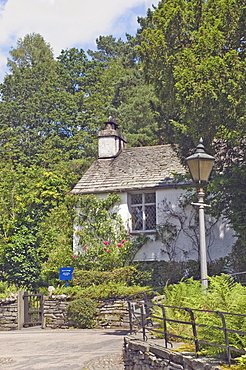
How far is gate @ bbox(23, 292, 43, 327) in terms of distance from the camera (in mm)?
19531

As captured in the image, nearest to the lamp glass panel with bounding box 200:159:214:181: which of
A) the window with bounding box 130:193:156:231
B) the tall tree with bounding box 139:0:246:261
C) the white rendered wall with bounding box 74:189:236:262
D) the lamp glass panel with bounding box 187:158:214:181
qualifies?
the lamp glass panel with bounding box 187:158:214:181

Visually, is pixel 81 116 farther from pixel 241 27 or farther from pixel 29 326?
pixel 241 27

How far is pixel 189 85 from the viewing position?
602 inches

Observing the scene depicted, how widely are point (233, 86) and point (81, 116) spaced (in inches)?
1162

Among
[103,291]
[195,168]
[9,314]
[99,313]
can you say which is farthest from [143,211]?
[195,168]

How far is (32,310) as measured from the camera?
19.5 metres

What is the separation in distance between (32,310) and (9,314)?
1.01 metres

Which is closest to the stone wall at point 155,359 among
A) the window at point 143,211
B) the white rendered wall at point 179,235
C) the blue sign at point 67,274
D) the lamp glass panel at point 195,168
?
the lamp glass panel at point 195,168

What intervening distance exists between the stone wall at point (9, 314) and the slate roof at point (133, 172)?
6.03 m

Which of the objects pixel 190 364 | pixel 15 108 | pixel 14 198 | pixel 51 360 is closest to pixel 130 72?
pixel 15 108

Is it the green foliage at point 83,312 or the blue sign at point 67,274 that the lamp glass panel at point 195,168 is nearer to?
the green foliage at point 83,312

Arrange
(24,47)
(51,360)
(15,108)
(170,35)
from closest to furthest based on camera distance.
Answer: (51,360) < (170,35) < (15,108) < (24,47)

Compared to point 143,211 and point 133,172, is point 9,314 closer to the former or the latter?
point 143,211

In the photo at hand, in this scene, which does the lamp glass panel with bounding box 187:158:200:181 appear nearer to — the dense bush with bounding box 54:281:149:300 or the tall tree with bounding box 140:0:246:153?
the tall tree with bounding box 140:0:246:153
